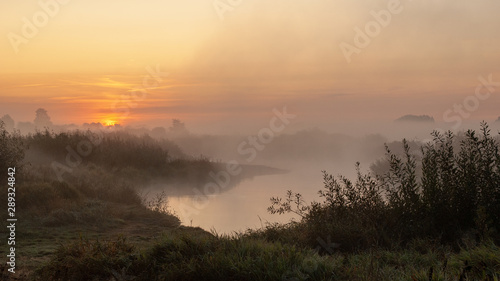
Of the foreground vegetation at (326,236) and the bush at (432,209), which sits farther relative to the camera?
the bush at (432,209)

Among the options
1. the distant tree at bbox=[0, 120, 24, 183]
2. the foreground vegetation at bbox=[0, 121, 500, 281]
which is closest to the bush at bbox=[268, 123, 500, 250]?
the foreground vegetation at bbox=[0, 121, 500, 281]

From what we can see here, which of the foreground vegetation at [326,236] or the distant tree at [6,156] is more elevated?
the distant tree at [6,156]

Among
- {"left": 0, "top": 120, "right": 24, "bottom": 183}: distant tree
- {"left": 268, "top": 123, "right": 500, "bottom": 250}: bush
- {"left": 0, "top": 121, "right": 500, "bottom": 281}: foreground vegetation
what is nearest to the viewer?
{"left": 0, "top": 121, "right": 500, "bottom": 281}: foreground vegetation

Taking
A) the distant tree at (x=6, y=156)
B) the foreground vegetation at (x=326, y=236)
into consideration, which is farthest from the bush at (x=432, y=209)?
the distant tree at (x=6, y=156)

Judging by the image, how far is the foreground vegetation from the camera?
18.6 ft

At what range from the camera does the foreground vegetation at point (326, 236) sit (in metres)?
5.66

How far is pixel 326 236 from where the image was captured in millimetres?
8000

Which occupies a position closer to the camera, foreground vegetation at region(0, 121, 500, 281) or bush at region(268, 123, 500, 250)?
foreground vegetation at region(0, 121, 500, 281)

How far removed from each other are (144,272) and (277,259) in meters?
1.89

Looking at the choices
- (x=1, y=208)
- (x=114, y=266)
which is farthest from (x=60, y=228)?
(x=114, y=266)

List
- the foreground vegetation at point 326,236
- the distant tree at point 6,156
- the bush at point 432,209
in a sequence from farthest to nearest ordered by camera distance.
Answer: the distant tree at point 6,156 < the bush at point 432,209 < the foreground vegetation at point 326,236

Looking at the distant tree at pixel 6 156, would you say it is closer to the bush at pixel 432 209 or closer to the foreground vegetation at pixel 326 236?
the foreground vegetation at pixel 326 236

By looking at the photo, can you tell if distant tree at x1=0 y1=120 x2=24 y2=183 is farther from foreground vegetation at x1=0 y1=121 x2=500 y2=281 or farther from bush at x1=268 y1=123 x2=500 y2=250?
bush at x1=268 y1=123 x2=500 y2=250

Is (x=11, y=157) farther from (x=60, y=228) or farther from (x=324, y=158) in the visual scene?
(x=324, y=158)
